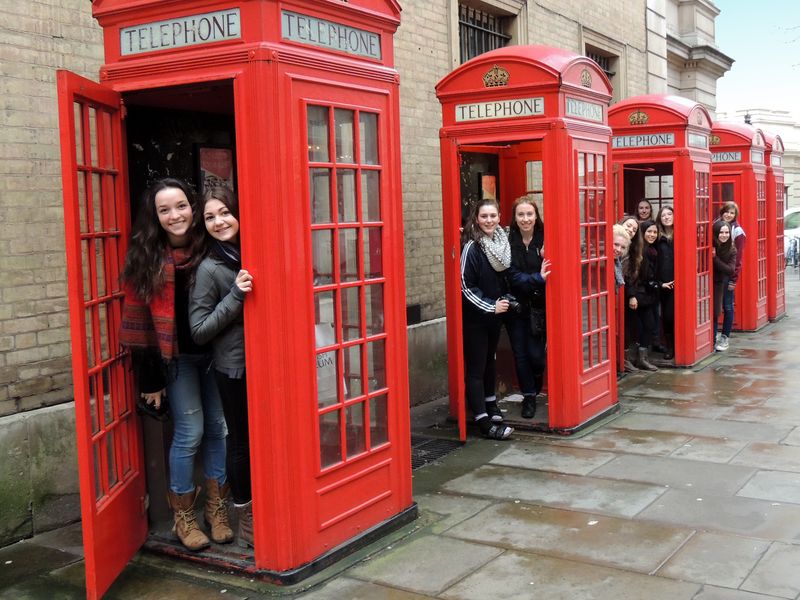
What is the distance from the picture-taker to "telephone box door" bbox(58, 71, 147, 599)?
410 centimetres

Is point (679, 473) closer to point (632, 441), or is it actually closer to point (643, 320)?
point (632, 441)

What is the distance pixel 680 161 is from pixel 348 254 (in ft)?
19.1

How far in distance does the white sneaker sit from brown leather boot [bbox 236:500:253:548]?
7716 mm

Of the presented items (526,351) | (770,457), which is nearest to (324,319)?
(526,351)

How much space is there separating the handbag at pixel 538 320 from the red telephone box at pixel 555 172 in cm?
20

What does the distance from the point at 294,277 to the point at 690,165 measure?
635cm

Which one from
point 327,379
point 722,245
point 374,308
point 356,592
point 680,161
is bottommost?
A: point 356,592

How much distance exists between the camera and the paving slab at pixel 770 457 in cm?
619

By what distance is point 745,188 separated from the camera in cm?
1216

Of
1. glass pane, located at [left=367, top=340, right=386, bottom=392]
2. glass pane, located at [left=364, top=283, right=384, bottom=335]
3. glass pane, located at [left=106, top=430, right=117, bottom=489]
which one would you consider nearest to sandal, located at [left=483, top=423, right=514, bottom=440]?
glass pane, located at [left=367, top=340, right=386, bottom=392]

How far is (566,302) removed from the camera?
7051 millimetres

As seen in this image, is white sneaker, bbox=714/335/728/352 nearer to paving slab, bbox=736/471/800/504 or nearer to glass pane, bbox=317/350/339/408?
paving slab, bbox=736/471/800/504

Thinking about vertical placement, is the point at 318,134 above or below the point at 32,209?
above

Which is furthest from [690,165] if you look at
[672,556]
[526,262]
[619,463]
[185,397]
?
[185,397]
